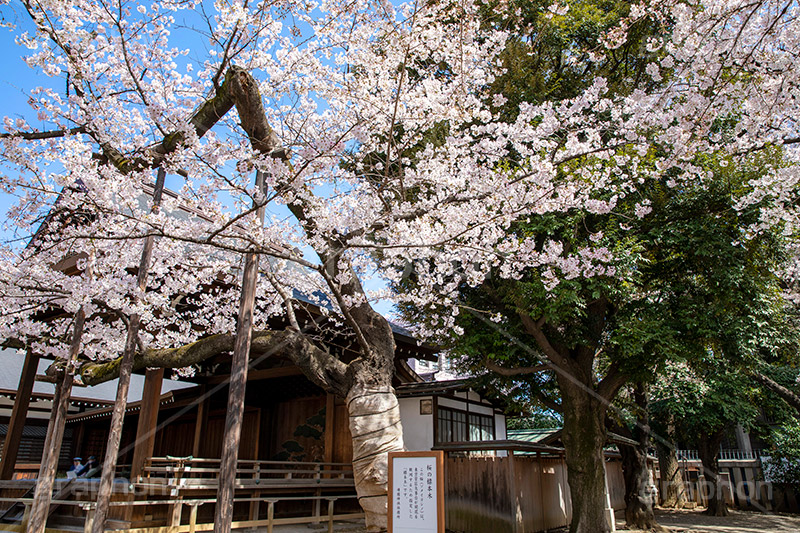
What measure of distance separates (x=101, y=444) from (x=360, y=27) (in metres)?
15.7

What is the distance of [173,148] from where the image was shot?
5.19 meters

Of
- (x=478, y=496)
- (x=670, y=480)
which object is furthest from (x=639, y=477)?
(x=670, y=480)

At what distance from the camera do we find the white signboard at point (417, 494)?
429 cm

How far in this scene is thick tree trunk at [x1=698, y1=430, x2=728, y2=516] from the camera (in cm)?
1459

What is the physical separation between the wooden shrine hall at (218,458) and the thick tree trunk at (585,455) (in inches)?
133

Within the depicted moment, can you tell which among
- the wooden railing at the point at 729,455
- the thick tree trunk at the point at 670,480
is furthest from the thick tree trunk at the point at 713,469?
the wooden railing at the point at 729,455

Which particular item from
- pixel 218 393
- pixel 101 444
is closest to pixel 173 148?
pixel 218 393

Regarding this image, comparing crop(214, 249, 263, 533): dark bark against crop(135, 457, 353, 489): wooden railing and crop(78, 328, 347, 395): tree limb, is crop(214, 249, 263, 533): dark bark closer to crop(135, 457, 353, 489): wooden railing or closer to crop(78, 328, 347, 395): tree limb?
crop(78, 328, 347, 395): tree limb

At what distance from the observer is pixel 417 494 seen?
438 centimetres

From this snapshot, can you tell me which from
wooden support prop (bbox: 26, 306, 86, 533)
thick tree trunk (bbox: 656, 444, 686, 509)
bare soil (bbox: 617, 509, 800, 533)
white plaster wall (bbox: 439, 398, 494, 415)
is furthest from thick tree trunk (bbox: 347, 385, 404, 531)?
thick tree trunk (bbox: 656, 444, 686, 509)

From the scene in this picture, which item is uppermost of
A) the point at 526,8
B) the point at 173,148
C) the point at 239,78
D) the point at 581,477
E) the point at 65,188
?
the point at 526,8

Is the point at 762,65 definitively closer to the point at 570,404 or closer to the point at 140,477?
the point at 570,404

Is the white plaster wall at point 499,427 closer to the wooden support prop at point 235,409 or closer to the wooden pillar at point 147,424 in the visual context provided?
the wooden pillar at point 147,424

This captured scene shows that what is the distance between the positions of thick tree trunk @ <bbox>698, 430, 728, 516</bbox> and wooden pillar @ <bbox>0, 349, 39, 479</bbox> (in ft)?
56.7
